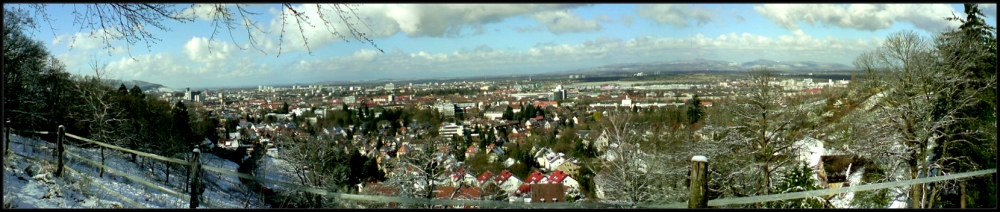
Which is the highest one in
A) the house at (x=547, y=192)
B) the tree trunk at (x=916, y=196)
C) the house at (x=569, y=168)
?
the tree trunk at (x=916, y=196)

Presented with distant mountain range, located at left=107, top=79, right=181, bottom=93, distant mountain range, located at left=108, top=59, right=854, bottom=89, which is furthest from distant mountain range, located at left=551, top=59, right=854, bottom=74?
distant mountain range, located at left=107, top=79, right=181, bottom=93

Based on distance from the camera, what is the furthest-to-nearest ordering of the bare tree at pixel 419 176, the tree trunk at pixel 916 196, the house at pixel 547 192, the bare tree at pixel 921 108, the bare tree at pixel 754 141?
the house at pixel 547 192 < the bare tree at pixel 419 176 < the bare tree at pixel 754 141 < the bare tree at pixel 921 108 < the tree trunk at pixel 916 196

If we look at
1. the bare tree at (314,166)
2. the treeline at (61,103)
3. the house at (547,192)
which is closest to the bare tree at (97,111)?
the treeline at (61,103)

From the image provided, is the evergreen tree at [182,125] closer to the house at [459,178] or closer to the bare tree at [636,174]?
the house at [459,178]

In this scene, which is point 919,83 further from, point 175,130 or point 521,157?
point 175,130

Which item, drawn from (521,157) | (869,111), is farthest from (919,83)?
(521,157)

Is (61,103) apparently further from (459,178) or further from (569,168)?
(569,168)

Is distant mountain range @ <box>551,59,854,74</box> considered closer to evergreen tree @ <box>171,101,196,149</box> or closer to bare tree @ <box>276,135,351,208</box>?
bare tree @ <box>276,135,351,208</box>

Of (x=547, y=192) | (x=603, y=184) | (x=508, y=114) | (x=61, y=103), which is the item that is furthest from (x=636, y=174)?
(x=508, y=114)
